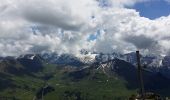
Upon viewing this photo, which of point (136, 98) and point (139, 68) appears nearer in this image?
point (139, 68)

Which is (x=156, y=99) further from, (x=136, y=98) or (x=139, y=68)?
(x=139, y=68)

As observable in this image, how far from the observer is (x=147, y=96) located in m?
97.8

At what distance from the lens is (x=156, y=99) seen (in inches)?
3878

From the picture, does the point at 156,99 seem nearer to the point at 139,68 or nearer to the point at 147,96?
the point at 147,96

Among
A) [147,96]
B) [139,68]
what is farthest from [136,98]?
[139,68]

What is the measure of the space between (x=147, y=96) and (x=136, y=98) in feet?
9.53

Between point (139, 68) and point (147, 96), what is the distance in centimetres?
2786

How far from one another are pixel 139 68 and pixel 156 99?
29.3 m

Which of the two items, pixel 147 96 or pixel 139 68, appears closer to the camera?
pixel 139 68

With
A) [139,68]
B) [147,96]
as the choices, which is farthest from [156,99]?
[139,68]

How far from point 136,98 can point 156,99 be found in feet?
17.6

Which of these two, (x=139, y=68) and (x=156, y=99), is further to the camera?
(x=156, y=99)
